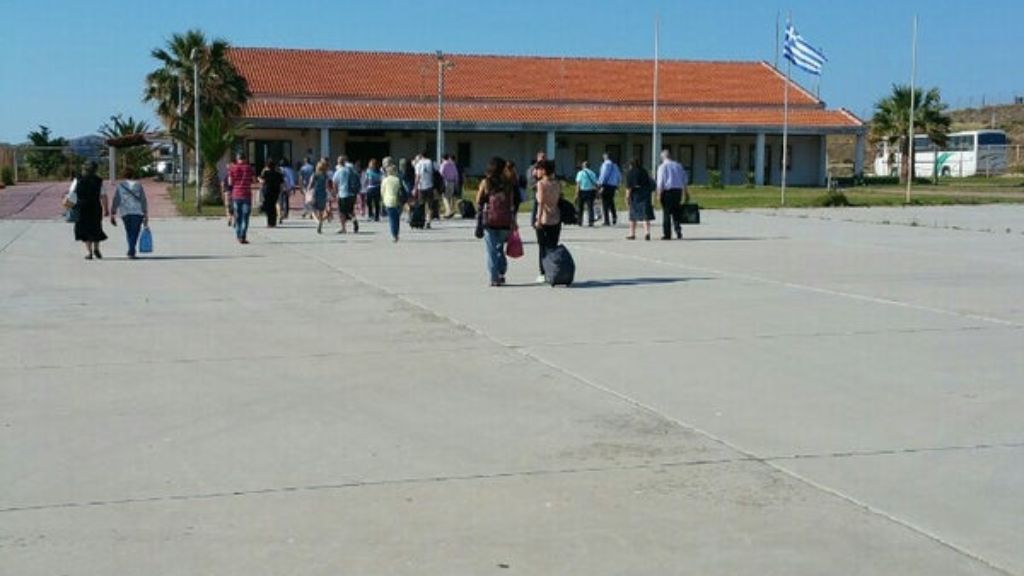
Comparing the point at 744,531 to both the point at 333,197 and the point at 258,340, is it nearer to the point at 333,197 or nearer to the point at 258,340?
the point at 258,340

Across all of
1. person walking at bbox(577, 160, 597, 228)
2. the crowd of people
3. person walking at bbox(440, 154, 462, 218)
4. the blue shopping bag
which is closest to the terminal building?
the crowd of people

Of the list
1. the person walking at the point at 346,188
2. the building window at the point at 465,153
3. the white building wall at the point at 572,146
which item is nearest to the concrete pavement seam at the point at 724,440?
the person walking at the point at 346,188

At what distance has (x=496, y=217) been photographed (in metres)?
14.9

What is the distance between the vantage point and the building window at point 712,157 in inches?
2575

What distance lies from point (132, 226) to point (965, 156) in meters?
71.4

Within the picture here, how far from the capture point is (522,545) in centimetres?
516

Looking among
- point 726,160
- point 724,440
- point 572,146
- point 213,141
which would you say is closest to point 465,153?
point 572,146

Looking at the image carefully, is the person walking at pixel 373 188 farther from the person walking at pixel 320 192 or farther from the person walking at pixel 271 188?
the person walking at pixel 271 188

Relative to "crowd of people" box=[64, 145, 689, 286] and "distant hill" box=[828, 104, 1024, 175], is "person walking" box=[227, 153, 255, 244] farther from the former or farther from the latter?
"distant hill" box=[828, 104, 1024, 175]

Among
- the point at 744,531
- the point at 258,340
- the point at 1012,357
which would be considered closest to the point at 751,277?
the point at 1012,357

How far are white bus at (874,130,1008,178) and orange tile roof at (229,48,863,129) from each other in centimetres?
1367

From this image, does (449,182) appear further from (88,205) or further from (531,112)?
(531,112)

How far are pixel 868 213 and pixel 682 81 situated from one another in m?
33.6

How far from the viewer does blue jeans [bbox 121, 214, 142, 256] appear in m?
18.8
